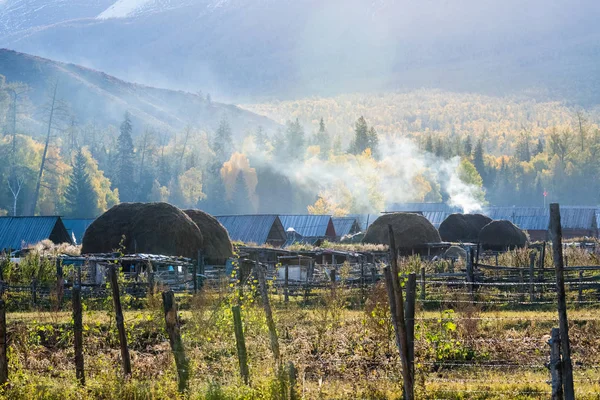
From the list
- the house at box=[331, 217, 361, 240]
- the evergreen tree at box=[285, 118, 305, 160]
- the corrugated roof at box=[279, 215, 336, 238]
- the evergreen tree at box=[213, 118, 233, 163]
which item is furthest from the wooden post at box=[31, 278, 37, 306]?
the evergreen tree at box=[213, 118, 233, 163]

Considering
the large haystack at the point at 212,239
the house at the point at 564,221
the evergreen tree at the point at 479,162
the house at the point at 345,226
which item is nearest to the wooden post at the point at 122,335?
the large haystack at the point at 212,239

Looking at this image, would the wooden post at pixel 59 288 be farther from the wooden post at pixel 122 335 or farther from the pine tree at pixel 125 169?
the pine tree at pixel 125 169

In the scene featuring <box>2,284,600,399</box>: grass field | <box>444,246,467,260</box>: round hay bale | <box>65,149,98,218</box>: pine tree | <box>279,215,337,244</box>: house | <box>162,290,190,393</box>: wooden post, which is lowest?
<box>2,284,600,399</box>: grass field

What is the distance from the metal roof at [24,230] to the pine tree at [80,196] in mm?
57281

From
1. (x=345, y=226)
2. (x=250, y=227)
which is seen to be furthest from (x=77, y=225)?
(x=345, y=226)

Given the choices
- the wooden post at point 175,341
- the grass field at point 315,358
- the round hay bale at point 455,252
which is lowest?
the grass field at point 315,358

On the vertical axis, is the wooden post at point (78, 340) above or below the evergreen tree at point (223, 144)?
below

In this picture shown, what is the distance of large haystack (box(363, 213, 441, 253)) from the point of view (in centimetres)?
4978

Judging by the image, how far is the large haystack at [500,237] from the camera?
182 ft

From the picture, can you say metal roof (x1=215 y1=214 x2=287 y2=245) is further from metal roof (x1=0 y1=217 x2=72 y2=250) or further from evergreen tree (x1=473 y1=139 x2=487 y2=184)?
evergreen tree (x1=473 y1=139 x2=487 y2=184)

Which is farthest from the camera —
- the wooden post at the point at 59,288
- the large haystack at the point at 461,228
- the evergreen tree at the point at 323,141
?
the evergreen tree at the point at 323,141

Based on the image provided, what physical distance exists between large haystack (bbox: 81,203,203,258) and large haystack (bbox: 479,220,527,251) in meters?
25.3

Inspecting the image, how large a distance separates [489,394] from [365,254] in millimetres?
29826

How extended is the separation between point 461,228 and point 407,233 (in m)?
12.5
